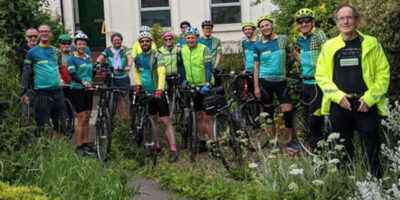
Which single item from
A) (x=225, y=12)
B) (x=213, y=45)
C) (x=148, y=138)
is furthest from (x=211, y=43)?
(x=225, y=12)

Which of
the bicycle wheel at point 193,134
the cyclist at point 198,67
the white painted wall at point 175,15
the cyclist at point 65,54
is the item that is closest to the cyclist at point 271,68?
the cyclist at point 198,67

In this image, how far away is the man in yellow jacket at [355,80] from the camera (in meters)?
5.50

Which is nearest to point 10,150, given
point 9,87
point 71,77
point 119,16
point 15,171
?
point 15,171

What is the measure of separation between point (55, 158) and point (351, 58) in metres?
3.30

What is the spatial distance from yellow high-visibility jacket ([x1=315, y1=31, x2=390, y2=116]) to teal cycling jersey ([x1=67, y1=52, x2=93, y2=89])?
4.47 meters

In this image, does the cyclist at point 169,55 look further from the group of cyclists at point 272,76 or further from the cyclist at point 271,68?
the cyclist at point 271,68

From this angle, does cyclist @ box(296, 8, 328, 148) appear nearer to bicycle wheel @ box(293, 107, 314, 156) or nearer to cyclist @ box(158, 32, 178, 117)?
bicycle wheel @ box(293, 107, 314, 156)

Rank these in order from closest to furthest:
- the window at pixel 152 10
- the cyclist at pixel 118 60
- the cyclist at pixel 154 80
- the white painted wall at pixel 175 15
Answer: the cyclist at pixel 154 80, the cyclist at pixel 118 60, the white painted wall at pixel 175 15, the window at pixel 152 10

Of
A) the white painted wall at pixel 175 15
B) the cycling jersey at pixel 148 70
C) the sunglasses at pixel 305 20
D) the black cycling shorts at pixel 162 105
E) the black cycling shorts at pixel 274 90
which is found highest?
the white painted wall at pixel 175 15

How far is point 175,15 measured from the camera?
16281 mm

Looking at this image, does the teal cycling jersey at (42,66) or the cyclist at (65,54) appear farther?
the cyclist at (65,54)

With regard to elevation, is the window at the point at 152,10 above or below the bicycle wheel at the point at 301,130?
above

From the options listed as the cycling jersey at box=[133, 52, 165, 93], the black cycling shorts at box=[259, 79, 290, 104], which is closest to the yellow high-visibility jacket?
the black cycling shorts at box=[259, 79, 290, 104]

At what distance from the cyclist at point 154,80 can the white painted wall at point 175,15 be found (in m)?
7.39
